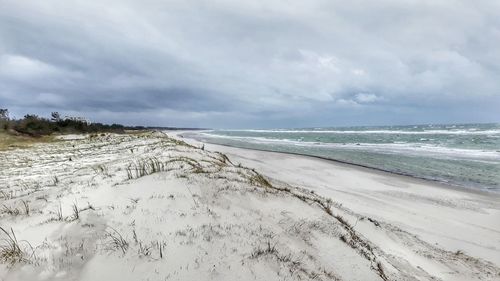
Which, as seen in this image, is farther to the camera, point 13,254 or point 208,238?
point 208,238

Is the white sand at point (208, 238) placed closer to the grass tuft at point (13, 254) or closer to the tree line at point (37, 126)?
the grass tuft at point (13, 254)

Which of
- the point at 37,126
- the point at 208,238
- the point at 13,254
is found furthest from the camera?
the point at 37,126

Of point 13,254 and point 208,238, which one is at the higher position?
point 208,238

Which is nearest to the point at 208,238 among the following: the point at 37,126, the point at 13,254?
the point at 13,254

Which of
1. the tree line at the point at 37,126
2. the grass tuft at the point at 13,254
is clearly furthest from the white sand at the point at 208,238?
the tree line at the point at 37,126

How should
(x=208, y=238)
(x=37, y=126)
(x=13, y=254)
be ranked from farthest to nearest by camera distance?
1. (x=37, y=126)
2. (x=208, y=238)
3. (x=13, y=254)

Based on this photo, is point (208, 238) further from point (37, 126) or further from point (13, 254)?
point (37, 126)

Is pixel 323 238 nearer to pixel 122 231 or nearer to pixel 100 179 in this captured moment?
pixel 122 231

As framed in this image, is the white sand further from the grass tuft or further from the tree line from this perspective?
the tree line

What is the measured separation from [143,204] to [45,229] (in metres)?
1.56

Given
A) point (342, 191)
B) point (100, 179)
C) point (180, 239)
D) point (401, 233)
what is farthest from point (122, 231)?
point (342, 191)

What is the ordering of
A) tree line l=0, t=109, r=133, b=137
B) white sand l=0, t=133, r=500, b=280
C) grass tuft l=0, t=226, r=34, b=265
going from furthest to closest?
1. tree line l=0, t=109, r=133, b=137
2. grass tuft l=0, t=226, r=34, b=265
3. white sand l=0, t=133, r=500, b=280

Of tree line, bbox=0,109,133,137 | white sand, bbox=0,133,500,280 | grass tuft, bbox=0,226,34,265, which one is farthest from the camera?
tree line, bbox=0,109,133,137

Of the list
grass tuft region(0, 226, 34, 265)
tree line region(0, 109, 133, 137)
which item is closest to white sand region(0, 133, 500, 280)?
grass tuft region(0, 226, 34, 265)
